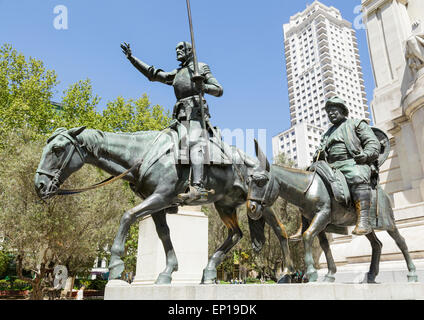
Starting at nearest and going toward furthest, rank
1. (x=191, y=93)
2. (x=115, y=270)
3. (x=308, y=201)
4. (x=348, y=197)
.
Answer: (x=115, y=270)
(x=308, y=201)
(x=348, y=197)
(x=191, y=93)

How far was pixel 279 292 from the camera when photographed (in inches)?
167

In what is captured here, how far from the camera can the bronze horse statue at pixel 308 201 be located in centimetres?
509

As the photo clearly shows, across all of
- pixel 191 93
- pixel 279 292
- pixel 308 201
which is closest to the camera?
pixel 279 292

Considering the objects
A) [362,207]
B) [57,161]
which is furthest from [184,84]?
[362,207]

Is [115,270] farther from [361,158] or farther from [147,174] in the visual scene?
[361,158]

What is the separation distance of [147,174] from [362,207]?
3.72 m

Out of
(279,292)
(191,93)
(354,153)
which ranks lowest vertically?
(279,292)

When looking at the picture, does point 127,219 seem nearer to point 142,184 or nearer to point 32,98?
point 142,184

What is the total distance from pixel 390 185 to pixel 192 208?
7.79 metres

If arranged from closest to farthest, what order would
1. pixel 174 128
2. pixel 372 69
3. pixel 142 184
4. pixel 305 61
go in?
1. pixel 142 184
2. pixel 174 128
3. pixel 372 69
4. pixel 305 61

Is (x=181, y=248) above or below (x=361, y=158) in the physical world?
below

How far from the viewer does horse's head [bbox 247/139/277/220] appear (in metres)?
5.04

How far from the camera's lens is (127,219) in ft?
16.4

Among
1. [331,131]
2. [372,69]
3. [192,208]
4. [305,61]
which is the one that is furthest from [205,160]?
[305,61]
